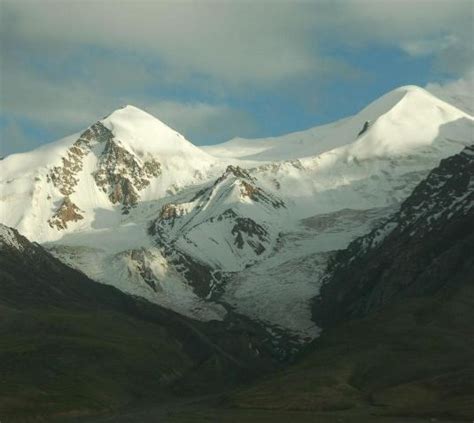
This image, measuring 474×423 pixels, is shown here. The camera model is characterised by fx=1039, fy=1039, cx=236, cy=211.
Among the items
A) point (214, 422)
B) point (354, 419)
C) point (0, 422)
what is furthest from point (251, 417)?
point (0, 422)

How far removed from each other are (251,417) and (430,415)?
111ft

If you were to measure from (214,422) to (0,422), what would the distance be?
4182 centimetres

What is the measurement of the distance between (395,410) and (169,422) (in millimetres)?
42845

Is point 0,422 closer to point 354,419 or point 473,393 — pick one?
point 354,419

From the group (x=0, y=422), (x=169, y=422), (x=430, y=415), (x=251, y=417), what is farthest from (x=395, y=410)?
(x=0, y=422)

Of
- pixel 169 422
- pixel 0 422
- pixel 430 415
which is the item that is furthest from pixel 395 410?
pixel 0 422

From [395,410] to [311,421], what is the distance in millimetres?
18963

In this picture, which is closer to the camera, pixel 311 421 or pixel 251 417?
pixel 311 421

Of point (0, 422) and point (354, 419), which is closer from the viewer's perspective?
point (354, 419)

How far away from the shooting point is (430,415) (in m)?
188

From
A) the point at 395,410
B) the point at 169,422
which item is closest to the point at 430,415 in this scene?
the point at 395,410

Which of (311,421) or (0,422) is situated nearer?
(311,421)

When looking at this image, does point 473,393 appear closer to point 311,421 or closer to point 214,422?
point 311,421

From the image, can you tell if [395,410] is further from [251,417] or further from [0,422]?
[0,422]
